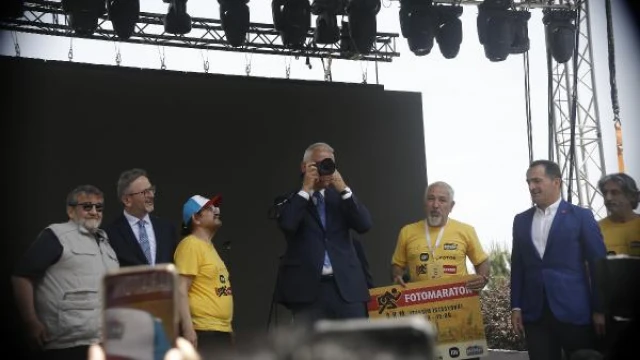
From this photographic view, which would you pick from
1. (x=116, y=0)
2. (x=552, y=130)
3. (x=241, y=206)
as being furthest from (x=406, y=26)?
(x=241, y=206)

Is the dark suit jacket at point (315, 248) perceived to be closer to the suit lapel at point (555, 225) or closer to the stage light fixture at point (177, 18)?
the suit lapel at point (555, 225)

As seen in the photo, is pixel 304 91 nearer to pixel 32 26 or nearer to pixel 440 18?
pixel 440 18

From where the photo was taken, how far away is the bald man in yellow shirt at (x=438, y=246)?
13.4 ft

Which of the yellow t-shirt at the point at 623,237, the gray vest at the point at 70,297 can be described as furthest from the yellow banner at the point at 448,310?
the gray vest at the point at 70,297

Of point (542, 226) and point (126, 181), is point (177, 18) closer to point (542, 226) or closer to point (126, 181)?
point (126, 181)

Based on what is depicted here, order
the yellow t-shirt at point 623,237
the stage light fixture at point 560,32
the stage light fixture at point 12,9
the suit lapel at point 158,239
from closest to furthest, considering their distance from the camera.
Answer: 1. the suit lapel at point 158,239
2. the yellow t-shirt at point 623,237
3. the stage light fixture at point 12,9
4. the stage light fixture at point 560,32

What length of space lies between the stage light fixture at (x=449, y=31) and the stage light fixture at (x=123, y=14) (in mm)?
2473

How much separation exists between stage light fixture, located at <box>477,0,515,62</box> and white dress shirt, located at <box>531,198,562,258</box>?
271 centimetres

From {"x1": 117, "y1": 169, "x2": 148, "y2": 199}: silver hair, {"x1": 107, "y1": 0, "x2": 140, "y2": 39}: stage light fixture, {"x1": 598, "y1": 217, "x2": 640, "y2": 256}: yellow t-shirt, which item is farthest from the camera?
{"x1": 107, "y1": 0, "x2": 140, "y2": 39}: stage light fixture

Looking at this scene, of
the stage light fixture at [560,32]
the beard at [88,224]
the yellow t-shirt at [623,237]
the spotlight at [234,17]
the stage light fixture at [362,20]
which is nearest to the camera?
the beard at [88,224]

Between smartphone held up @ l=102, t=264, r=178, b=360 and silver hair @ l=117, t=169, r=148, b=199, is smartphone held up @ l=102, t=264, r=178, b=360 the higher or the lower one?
the lower one

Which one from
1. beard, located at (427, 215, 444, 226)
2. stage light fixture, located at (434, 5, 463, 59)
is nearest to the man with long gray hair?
beard, located at (427, 215, 444, 226)

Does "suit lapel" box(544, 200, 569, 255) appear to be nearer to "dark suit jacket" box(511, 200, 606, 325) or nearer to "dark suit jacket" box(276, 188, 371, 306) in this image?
"dark suit jacket" box(511, 200, 606, 325)

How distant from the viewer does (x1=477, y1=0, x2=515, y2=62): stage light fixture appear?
241 inches
